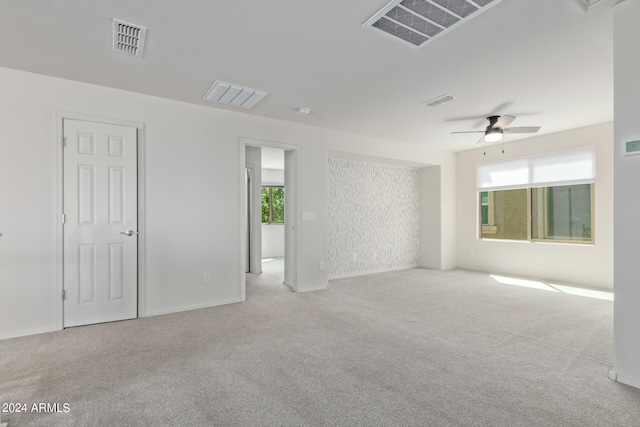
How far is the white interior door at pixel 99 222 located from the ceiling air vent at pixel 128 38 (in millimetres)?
1171

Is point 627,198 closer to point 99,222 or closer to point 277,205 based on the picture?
point 99,222

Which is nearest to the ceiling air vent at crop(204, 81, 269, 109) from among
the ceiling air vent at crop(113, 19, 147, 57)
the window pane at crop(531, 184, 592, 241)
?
the ceiling air vent at crop(113, 19, 147, 57)

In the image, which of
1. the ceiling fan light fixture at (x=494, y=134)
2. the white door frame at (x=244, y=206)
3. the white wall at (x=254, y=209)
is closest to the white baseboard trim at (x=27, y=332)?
the white door frame at (x=244, y=206)

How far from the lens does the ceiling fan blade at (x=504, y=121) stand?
3.89m

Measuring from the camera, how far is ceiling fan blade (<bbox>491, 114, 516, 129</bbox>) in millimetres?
3888

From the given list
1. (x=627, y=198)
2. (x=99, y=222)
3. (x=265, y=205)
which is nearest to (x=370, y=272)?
(x=265, y=205)

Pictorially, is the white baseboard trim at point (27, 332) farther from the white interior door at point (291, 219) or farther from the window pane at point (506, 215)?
the window pane at point (506, 215)

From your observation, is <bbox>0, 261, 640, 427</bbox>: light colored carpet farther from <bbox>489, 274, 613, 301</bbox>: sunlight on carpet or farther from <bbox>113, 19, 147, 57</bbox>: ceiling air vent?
<bbox>113, 19, 147, 57</bbox>: ceiling air vent

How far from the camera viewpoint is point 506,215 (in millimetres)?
6176

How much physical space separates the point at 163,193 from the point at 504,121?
14.4 ft

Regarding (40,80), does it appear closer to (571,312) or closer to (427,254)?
(571,312)

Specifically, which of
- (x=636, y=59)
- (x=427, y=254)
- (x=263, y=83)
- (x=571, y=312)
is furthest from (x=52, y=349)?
(x=427, y=254)

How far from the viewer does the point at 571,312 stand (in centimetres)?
365

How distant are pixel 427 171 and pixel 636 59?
16.2 ft
